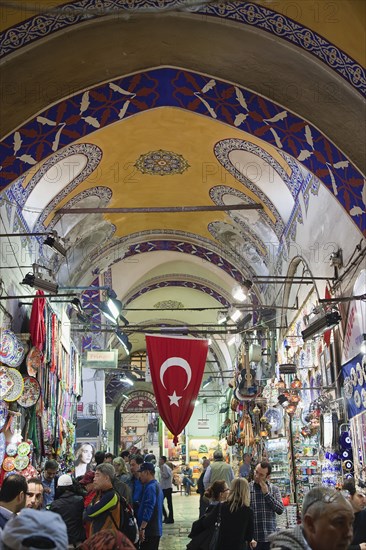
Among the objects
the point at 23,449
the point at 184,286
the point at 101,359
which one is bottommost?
the point at 23,449

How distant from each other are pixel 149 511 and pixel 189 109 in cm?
463

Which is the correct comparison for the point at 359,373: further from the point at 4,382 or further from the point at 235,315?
the point at 235,315

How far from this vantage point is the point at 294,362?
1102 cm

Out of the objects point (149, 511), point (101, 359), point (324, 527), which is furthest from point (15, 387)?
point (101, 359)

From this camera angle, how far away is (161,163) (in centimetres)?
1051

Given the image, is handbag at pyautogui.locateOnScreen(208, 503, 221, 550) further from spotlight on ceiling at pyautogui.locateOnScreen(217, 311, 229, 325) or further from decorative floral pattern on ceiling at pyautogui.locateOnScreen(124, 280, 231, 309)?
decorative floral pattern on ceiling at pyautogui.locateOnScreen(124, 280, 231, 309)

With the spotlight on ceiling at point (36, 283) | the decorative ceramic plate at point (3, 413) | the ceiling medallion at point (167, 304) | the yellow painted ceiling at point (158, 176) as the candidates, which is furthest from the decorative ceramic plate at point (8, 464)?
the ceiling medallion at point (167, 304)

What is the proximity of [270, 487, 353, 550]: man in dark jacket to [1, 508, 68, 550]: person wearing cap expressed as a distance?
0.81 metres

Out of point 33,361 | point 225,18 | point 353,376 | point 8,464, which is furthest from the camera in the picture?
point 33,361

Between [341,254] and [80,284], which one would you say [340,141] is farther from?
[80,284]

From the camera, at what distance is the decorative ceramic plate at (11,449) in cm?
816

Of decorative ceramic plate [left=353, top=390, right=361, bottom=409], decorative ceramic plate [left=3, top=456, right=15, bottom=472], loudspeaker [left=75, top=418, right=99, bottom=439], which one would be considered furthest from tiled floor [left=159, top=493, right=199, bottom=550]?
decorative ceramic plate [left=353, top=390, right=361, bottom=409]

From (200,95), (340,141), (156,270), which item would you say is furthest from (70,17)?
(156,270)

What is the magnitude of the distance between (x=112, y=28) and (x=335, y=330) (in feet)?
15.5
